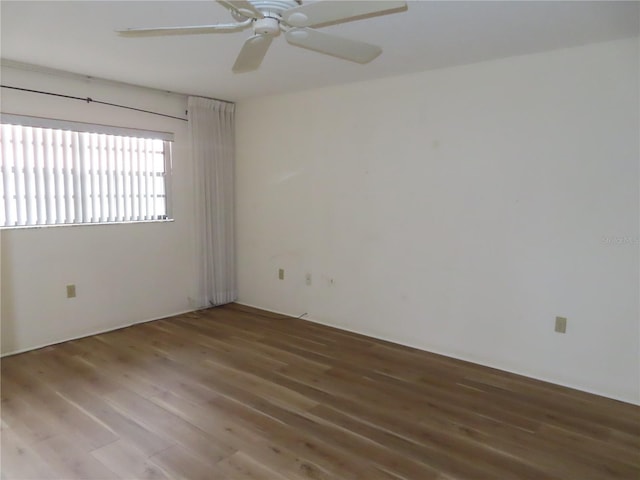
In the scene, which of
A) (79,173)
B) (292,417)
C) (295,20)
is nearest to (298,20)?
(295,20)

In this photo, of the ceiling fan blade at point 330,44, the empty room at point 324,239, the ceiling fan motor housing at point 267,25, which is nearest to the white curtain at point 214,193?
the empty room at point 324,239

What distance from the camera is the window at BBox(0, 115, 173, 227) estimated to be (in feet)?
10.9

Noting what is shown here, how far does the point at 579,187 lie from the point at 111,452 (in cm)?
311

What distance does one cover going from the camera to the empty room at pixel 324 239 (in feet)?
7.21

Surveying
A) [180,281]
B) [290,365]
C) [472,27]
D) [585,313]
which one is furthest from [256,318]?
[472,27]

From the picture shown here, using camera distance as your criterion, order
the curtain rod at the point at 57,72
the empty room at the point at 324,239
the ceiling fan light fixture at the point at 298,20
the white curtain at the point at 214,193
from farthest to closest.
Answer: the white curtain at the point at 214,193 → the curtain rod at the point at 57,72 → the empty room at the point at 324,239 → the ceiling fan light fixture at the point at 298,20

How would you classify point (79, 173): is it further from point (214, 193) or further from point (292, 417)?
point (292, 417)

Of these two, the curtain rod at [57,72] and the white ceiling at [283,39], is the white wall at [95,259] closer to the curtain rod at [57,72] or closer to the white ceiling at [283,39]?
the curtain rod at [57,72]

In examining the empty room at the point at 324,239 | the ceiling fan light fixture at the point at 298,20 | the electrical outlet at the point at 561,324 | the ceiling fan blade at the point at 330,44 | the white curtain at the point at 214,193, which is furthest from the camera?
the white curtain at the point at 214,193

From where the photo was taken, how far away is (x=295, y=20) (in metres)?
1.74

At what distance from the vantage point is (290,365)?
3.23m

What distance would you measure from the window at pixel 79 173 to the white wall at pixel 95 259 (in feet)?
0.31

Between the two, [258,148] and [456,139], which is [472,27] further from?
[258,148]

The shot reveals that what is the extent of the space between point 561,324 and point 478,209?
96 centimetres
